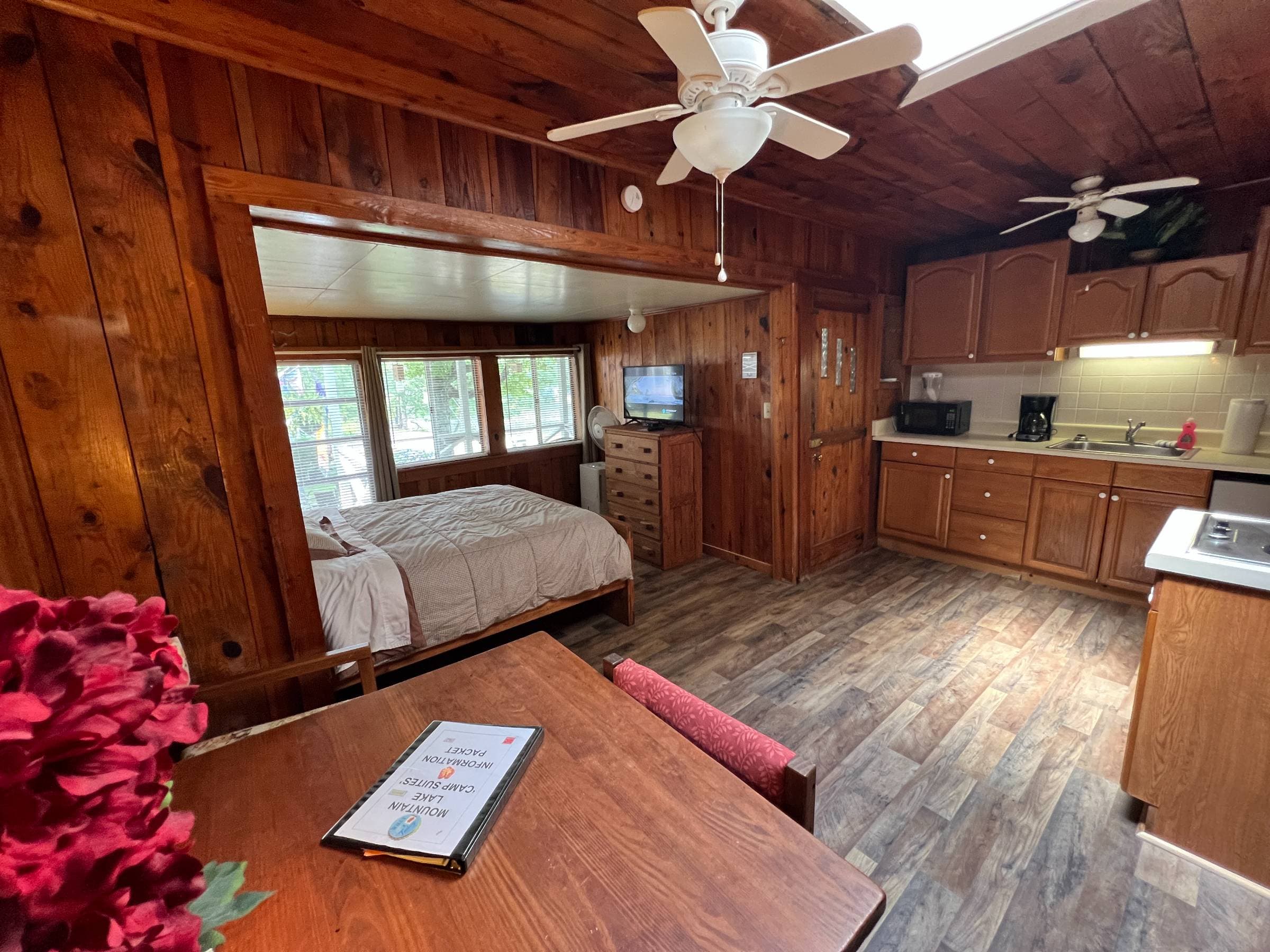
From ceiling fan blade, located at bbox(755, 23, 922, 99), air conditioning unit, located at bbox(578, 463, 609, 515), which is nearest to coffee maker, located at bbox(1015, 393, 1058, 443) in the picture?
ceiling fan blade, located at bbox(755, 23, 922, 99)

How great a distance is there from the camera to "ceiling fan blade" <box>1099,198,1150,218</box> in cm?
236

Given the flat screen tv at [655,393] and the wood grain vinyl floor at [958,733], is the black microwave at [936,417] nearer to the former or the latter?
the wood grain vinyl floor at [958,733]

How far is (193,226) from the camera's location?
4.41 feet

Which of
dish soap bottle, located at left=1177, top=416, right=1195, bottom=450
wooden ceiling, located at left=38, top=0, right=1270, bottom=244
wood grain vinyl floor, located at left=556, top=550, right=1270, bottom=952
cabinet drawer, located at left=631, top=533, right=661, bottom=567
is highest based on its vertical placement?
wooden ceiling, located at left=38, top=0, right=1270, bottom=244

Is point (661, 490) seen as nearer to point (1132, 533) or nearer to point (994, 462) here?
point (994, 462)

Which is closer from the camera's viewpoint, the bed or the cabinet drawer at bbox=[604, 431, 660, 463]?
the bed

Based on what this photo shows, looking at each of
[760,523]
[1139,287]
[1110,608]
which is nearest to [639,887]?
[760,523]

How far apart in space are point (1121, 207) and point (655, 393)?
9.81 feet

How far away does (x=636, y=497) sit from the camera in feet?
13.6

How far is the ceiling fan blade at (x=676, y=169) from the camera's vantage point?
1.60 m

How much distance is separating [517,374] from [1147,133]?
184 inches

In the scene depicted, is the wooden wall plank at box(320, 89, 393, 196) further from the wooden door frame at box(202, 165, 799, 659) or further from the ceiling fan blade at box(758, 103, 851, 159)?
the ceiling fan blade at box(758, 103, 851, 159)

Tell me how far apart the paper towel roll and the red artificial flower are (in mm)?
4358

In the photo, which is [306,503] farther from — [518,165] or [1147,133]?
[1147,133]
